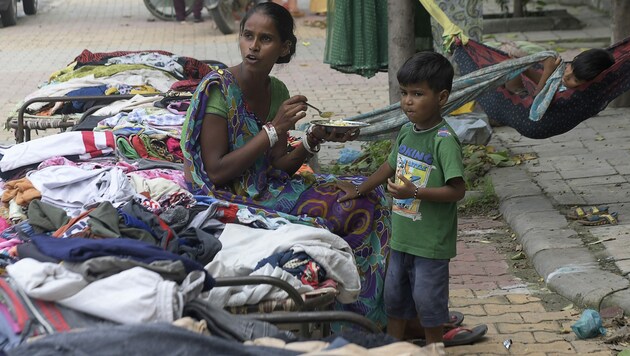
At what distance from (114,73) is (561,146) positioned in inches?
138

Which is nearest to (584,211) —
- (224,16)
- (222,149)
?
(222,149)

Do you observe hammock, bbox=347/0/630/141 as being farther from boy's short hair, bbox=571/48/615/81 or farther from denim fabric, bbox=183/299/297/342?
denim fabric, bbox=183/299/297/342

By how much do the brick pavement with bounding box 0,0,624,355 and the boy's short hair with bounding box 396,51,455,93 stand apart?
125 centimetres

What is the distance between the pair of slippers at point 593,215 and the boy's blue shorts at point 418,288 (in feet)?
7.32

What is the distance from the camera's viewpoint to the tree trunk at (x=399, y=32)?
7.31 meters

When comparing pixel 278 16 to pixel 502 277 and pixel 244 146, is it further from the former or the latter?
pixel 502 277

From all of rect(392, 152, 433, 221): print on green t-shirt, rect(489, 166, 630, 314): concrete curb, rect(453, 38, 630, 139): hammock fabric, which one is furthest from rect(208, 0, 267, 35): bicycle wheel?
rect(392, 152, 433, 221): print on green t-shirt

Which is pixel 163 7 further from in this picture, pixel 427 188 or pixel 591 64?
pixel 427 188

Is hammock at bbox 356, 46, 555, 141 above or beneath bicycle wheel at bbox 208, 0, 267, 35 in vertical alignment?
above

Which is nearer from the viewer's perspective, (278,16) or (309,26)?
(278,16)

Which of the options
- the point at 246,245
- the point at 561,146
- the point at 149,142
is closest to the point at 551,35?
the point at 561,146

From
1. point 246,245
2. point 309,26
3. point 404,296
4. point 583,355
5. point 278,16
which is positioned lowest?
point 309,26

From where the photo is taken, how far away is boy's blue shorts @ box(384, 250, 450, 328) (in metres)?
4.03

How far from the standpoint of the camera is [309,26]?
1574 cm
